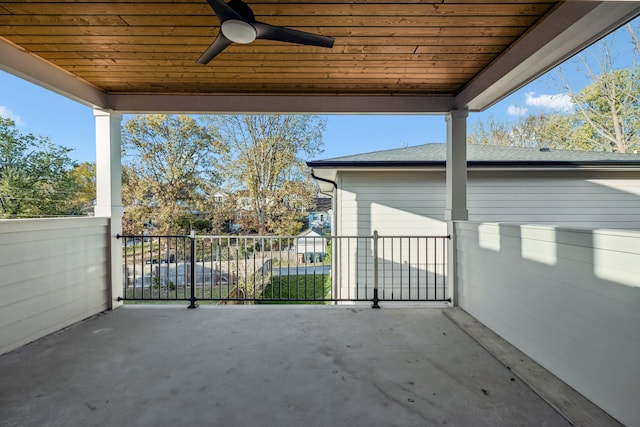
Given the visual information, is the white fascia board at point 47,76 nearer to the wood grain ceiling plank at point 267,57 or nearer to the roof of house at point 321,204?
the wood grain ceiling plank at point 267,57

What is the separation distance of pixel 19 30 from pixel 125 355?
9.06 feet

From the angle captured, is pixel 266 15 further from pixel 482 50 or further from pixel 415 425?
pixel 415 425

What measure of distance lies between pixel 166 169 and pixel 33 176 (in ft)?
15.0

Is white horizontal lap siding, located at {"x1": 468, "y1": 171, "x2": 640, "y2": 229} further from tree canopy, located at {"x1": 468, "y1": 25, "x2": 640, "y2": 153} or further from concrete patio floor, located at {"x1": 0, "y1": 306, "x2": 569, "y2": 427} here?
tree canopy, located at {"x1": 468, "y1": 25, "x2": 640, "y2": 153}

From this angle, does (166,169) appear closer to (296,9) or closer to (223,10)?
(296,9)

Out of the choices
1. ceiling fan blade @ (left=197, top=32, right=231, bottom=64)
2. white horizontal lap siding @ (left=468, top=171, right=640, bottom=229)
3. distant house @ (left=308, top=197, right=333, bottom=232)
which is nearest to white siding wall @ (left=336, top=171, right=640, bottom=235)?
white horizontal lap siding @ (left=468, top=171, right=640, bottom=229)

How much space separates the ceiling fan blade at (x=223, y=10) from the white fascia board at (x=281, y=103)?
1.84 m

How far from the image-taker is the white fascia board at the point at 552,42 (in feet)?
6.39

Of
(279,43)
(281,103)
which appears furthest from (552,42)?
(281,103)

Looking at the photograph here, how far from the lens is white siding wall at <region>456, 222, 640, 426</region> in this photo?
5.29 ft

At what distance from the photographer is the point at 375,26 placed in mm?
2336

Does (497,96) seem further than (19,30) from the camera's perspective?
Yes

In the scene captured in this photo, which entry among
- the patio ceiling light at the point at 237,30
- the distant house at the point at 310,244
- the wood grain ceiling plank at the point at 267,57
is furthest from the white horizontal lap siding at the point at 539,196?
the patio ceiling light at the point at 237,30

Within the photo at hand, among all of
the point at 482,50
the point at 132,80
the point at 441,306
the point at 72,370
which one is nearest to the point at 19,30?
the point at 132,80
